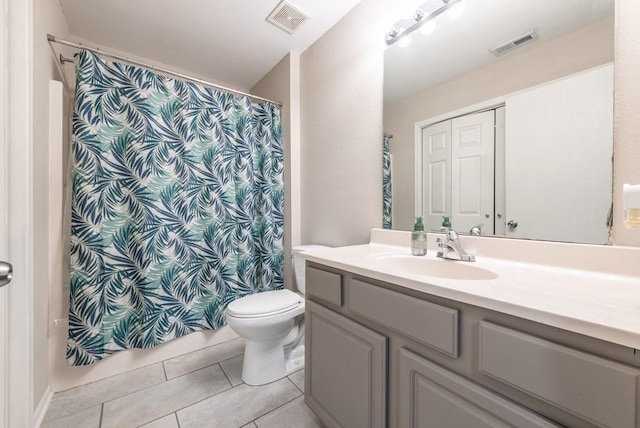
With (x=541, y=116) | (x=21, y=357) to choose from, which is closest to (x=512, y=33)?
(x=541, y=116)

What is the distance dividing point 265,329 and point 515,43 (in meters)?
1.73

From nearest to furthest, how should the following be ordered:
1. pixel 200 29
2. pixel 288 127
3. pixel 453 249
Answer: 1. pixel 453 249
2. pixel 200 29
3. pixel 288 127

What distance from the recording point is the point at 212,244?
1844 millimetres

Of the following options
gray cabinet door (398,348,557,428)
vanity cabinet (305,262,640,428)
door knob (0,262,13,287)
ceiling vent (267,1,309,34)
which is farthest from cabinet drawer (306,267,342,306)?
ceiling vent (267,1,309,34)

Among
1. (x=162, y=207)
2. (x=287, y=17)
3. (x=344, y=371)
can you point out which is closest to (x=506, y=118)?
(x=344, y=371)

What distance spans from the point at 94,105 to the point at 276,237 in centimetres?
139

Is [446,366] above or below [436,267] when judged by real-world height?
below

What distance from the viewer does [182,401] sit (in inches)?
51.7

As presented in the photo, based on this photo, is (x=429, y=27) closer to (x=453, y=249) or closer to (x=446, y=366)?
(x=453, y=249)

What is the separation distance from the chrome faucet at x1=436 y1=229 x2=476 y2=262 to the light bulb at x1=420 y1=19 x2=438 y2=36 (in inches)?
40.1

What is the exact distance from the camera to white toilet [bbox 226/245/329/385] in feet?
4.50

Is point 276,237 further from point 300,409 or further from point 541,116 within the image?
point 541,116

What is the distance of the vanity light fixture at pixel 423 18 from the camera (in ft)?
3.90

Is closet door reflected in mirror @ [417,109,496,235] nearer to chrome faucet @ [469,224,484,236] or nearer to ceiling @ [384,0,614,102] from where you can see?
chrome faucet @ [469,224,484,236]
